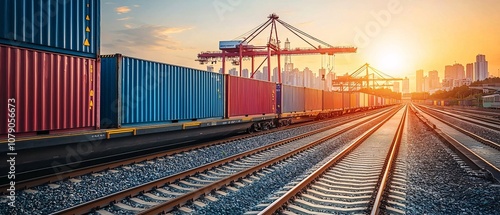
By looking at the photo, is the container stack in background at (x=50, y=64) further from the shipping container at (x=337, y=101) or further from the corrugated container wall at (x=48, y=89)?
the shipping container at (x=337, y=101)

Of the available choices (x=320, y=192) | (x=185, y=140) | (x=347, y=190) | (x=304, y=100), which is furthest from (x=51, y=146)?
(x=304, y=100)

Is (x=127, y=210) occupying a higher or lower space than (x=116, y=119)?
lower

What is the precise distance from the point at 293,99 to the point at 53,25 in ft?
65.0

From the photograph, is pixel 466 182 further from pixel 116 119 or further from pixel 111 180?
pixel 116 119

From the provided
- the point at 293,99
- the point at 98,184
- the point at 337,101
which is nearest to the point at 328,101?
the point at 337,101

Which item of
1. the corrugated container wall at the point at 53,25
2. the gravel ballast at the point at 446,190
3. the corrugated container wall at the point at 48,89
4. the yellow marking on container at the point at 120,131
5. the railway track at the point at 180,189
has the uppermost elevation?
the corrugated container wall at the point at 53,25

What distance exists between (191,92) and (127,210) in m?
8.07

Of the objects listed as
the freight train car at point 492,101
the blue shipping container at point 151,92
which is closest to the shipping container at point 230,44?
the blue shipping container at point 151,92

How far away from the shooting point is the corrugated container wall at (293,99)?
24500 millimetres

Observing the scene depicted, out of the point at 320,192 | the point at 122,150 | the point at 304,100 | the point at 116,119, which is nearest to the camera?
the point at 320,192

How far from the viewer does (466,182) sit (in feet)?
28.6

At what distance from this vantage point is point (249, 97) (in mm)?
19219

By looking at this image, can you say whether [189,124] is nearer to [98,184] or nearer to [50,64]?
[98,184]

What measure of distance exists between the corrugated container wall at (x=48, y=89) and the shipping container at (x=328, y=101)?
95.0 feet
